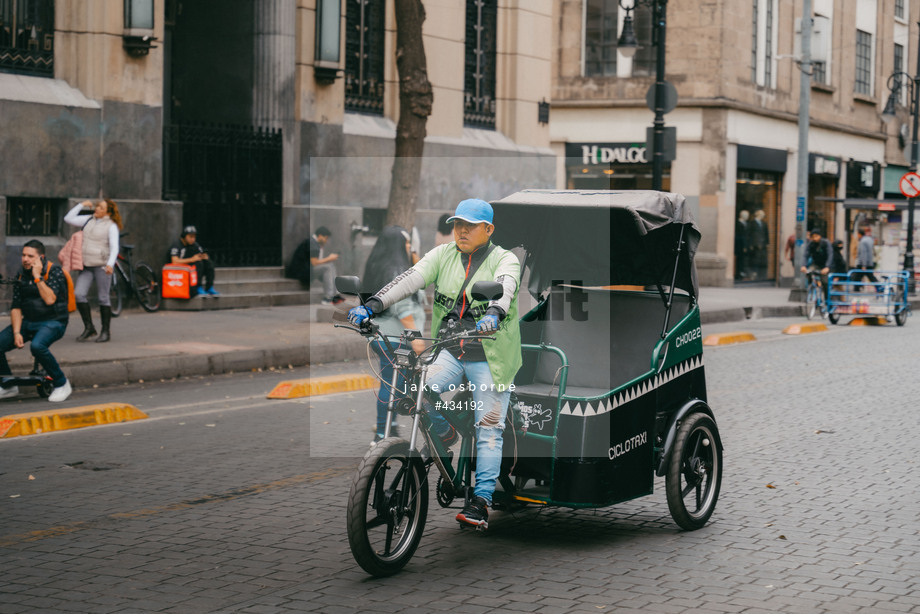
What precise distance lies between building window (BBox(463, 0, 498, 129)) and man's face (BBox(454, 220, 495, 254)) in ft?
66.3

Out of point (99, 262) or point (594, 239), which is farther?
point (99, 262)

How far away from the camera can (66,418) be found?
31.2 feet

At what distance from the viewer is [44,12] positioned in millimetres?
17859

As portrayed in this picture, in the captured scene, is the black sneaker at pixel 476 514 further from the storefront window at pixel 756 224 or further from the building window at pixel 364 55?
the storefront window at pixel 756 224

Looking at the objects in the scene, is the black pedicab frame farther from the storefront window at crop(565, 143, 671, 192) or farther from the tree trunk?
the storefront window at crop(565, 143, 671, 192)

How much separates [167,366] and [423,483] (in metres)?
7.71

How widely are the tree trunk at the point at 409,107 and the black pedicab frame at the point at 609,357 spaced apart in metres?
10.4

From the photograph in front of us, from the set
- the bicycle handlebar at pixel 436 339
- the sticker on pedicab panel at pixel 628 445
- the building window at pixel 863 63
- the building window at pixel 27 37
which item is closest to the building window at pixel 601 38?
the building window at pixel 863 63

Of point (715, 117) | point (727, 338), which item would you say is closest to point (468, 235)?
point (727, 338)

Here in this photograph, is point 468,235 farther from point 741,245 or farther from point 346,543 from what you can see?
point 741,245

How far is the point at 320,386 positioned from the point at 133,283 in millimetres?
7037

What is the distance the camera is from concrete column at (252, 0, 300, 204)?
20984 mm

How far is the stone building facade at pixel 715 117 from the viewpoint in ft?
106

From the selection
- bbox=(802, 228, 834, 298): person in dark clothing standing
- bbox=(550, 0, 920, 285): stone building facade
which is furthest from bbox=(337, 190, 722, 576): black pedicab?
bbox=(550, 0, 920, 285): stone building facade
